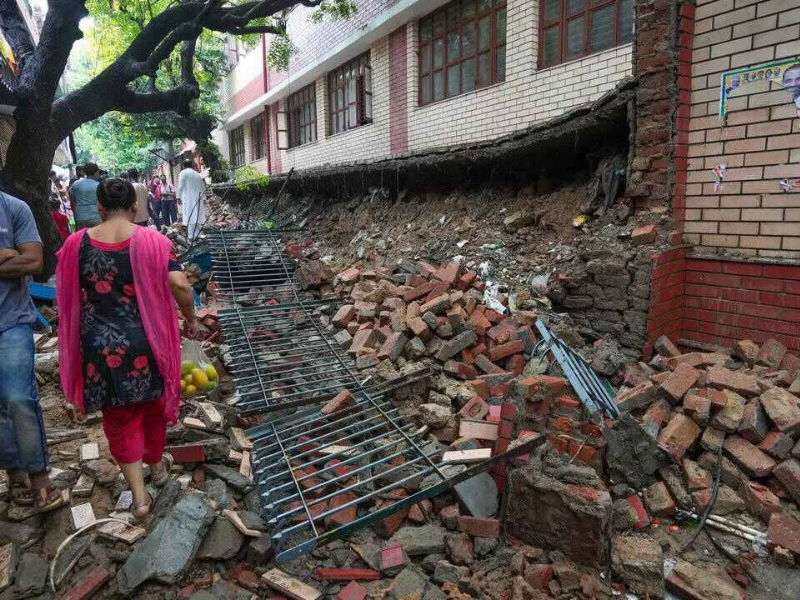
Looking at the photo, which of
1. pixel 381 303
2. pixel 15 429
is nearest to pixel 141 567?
pixel 15 429

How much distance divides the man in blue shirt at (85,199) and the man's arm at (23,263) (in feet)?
15.7

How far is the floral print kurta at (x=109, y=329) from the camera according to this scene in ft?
7.34

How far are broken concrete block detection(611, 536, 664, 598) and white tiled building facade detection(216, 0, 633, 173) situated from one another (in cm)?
494

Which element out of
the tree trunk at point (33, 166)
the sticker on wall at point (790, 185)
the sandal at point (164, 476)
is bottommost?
the sandal at point (164, 476)

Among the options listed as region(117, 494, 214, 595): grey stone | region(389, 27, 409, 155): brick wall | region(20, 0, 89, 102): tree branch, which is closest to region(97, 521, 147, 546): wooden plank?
region(117, 494, 214, 595): grey stone

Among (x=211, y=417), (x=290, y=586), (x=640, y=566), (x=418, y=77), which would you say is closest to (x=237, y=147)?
(x=418, y=77)

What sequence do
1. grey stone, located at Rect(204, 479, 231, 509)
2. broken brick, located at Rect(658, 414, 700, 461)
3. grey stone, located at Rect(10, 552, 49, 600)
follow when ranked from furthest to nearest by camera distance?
broken brick, located at Rect(658, 414, 700, 461) < grey stone, located at Rect(204, 479, 231, 509) < grey stone, located at Rect(10, 552, 49, 600)

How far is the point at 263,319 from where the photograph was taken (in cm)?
541

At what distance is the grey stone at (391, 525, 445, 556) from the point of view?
2480 mm

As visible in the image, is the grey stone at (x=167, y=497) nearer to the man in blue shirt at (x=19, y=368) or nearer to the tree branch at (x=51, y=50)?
the man in blue shirt at (x=19, y=368)

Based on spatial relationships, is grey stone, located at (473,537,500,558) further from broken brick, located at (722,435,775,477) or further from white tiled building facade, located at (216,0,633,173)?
white tiled building facade, located at (216,0,633,173)

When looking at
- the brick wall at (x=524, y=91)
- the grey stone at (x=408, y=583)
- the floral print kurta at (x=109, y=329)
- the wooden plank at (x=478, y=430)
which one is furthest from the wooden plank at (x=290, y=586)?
the brick wall at (x=524, y=91)

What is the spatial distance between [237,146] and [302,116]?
8.52 meters

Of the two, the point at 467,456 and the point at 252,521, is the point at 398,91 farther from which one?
the point at 252,521
